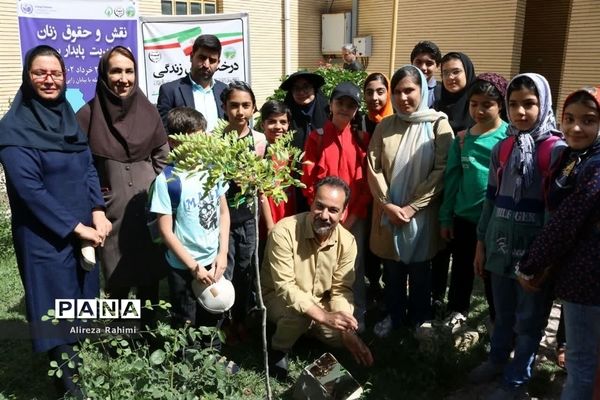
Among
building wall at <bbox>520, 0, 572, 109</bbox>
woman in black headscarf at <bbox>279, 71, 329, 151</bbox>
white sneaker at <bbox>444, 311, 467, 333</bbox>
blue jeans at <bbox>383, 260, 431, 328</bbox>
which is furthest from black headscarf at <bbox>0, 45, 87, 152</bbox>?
building wall at <bbox>520, 0, 572, 109</bbox>

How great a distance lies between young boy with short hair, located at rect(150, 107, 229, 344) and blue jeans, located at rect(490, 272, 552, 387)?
61.8 inches

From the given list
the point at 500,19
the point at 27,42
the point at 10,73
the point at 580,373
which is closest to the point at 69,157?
the point at 580,373

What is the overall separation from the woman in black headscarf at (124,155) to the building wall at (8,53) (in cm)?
620

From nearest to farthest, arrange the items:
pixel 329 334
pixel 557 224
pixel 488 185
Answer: pixel 557 224, pixel 488 185, pixel 329 334

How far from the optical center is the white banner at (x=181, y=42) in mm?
5539

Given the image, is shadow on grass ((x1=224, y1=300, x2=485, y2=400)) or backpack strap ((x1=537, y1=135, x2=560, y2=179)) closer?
backpack strap ((x1=537, y1=135, x2=560, y2=179))

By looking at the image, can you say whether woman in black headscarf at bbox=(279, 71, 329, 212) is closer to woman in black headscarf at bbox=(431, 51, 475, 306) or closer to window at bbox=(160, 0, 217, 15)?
woman in black headscarf at bbox=(431, 51, 475, 306)

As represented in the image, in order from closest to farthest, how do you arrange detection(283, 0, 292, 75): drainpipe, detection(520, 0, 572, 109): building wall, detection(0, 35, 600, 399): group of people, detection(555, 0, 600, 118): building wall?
detection(0, 35, 600, 399): group of people < detection(555, 0, 600, 118): building wall < detection(520, 0, 572, 109): building wall < detection(283, 0, 292, 75): drainpipe

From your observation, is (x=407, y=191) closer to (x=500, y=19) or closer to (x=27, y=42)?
(x=27, y=42)

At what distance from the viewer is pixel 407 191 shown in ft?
10.6

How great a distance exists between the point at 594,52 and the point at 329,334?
828cm

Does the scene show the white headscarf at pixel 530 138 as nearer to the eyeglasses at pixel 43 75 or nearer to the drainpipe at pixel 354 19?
the eyeglasses at pixel 43 75

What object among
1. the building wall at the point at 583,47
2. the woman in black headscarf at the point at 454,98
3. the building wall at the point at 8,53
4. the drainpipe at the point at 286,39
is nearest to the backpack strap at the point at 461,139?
the woman in black headscarf at the point at 454,98

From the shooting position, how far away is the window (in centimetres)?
1036
